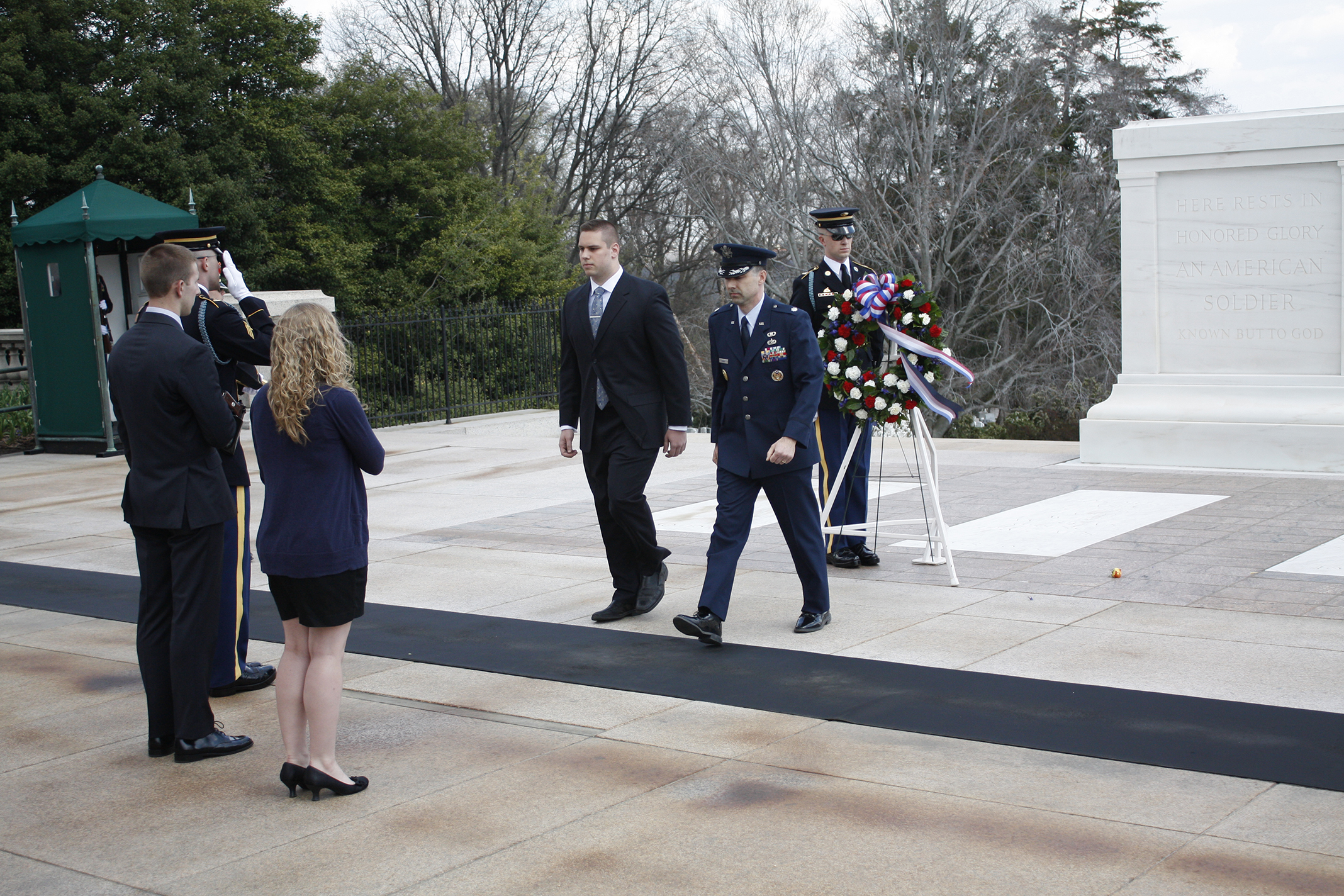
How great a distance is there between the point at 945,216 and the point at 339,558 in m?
26.2

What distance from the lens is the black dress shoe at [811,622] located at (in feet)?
19.8

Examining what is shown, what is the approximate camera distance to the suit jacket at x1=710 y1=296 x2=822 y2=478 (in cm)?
592

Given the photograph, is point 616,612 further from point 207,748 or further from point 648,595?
point 207,748

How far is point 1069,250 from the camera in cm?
2730

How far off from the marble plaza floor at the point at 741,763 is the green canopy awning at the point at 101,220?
7.28 meters

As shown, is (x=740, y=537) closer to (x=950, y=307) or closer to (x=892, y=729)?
(x=892, y=729)

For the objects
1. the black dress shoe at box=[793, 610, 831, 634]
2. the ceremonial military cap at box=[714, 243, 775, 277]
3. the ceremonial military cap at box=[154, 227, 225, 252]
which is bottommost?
the black dress shoe at box=[793, 610, 831, 634]

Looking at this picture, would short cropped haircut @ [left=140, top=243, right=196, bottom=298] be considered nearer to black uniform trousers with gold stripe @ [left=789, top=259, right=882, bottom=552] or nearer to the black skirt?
the black skirt

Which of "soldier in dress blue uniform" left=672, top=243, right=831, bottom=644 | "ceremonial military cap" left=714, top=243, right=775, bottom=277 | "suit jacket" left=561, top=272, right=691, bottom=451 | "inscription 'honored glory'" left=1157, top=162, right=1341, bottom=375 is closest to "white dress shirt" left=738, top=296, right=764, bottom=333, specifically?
"soldier in dress blue uniform" left=672, top=243, right=831, bottom=644

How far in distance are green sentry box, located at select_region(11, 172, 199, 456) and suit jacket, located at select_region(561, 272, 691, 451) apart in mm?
9930

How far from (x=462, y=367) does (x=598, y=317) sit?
14828mm

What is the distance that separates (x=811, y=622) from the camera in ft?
19.9

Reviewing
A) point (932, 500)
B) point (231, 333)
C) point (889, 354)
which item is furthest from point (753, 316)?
point (231, 333)

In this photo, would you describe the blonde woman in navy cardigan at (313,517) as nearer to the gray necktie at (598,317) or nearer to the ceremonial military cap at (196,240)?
the ceremonial military cap at (196,240)
